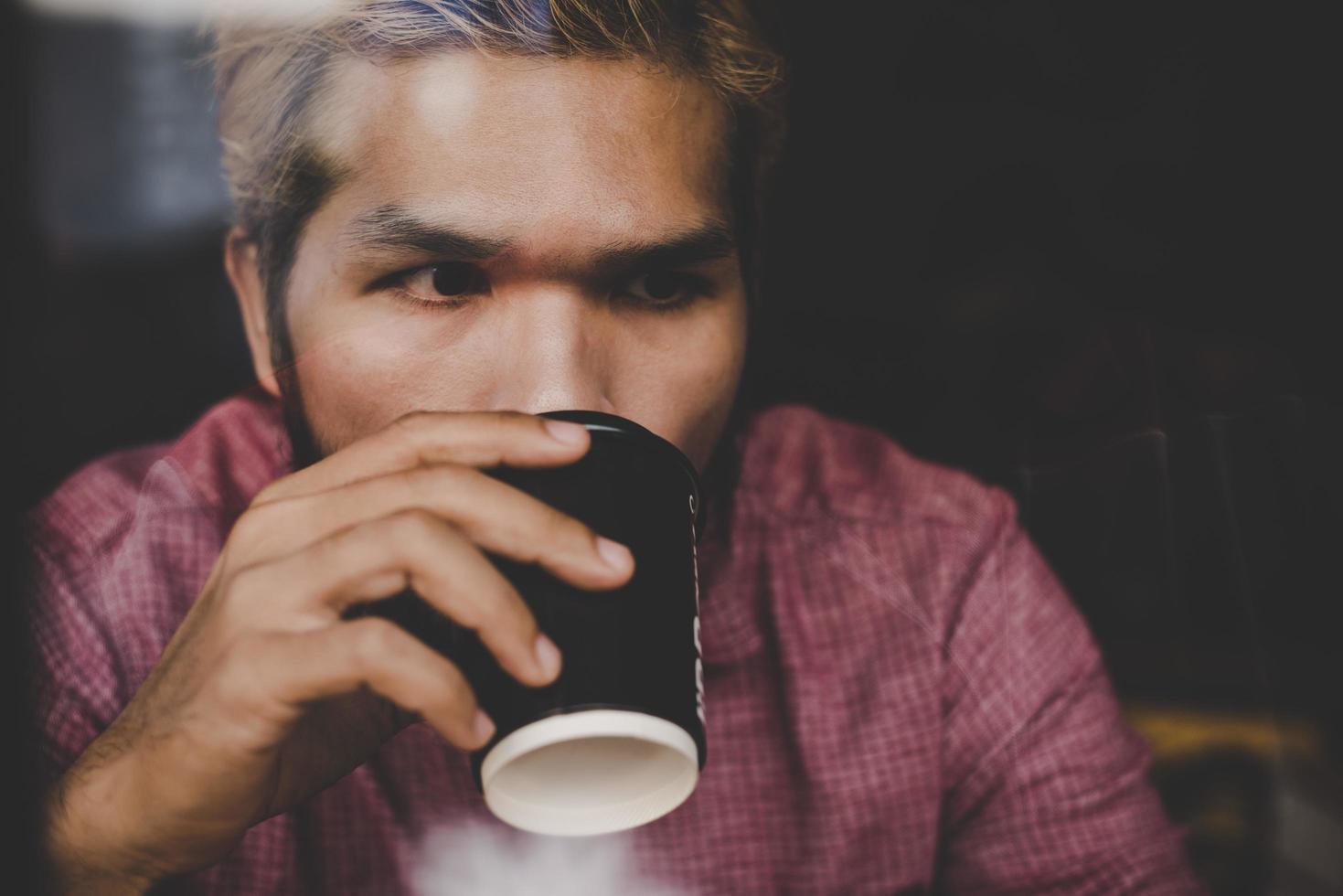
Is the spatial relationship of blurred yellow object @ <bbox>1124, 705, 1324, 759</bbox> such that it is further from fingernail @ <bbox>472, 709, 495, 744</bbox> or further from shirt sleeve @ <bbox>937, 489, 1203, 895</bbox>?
fingernail @ <bbox>472, 709, 495, 744</bbox>

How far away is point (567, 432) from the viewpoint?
45 centimetres

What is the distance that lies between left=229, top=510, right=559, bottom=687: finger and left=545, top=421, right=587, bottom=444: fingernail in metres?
0.07

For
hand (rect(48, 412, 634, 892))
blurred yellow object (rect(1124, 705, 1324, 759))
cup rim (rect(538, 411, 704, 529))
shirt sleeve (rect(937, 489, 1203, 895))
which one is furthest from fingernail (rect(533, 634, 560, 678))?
blurred yellow object (rect(1124, 705, 1324, 759))

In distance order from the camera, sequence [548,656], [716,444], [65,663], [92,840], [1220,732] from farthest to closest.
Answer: [1220,732], [716,444], [65,663], [92,840], [548,656]

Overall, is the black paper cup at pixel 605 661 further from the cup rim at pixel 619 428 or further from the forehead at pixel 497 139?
the forehead at pixel 497 139

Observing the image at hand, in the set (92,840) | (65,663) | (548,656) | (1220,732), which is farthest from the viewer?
(1220,732)

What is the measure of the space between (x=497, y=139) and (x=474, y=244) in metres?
0.07

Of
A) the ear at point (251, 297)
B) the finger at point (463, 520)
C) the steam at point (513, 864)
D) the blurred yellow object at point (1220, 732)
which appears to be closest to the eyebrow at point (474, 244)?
the ear at point (251, 297)

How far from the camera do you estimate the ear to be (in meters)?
→ 0.70

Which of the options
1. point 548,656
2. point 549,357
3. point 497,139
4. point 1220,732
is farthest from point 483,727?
point 1220,732

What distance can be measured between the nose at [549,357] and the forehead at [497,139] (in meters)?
0.05

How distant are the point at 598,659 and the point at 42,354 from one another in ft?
1.48

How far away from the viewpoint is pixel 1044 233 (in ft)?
3.04

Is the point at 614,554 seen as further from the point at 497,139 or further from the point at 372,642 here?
the point at 497,139
